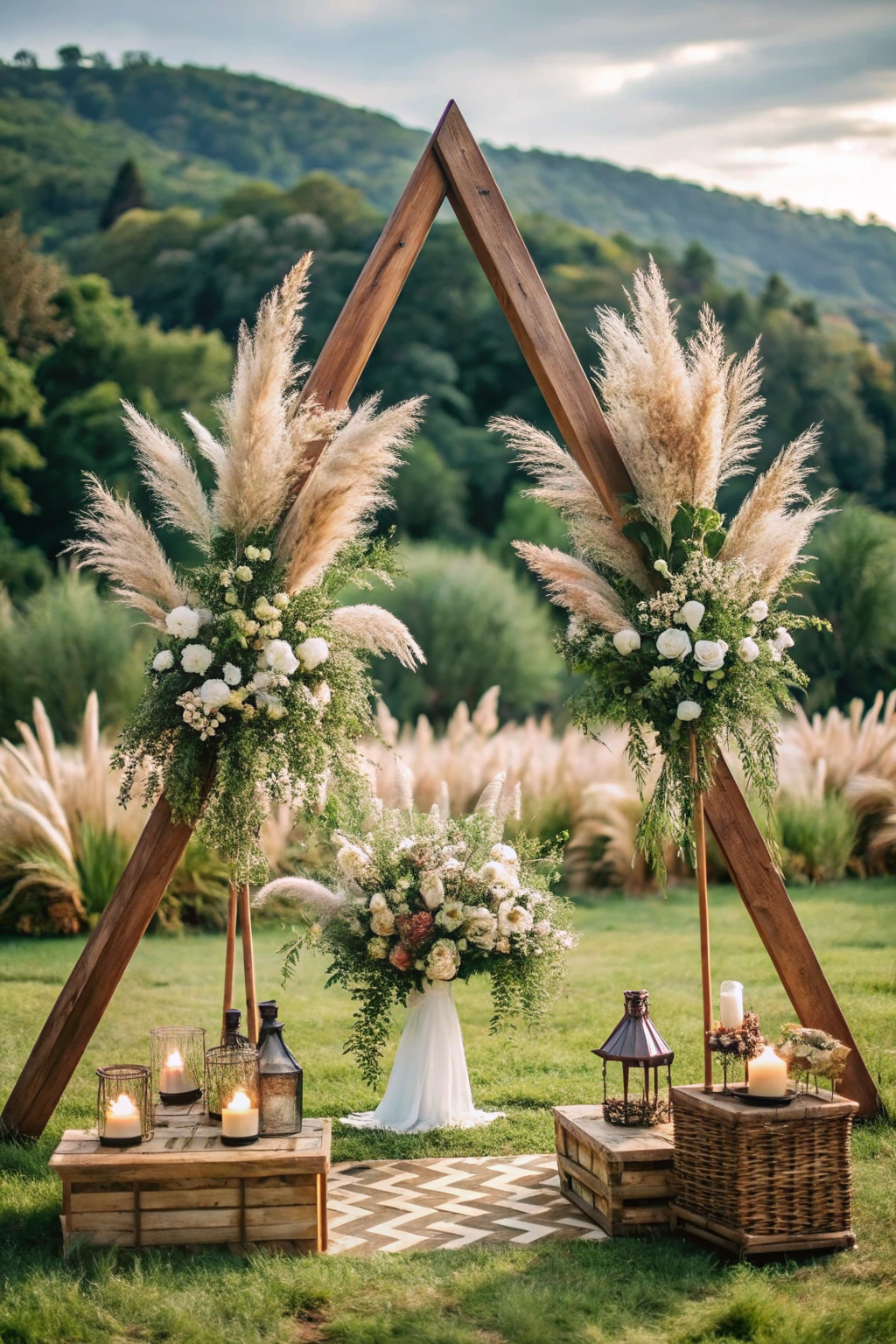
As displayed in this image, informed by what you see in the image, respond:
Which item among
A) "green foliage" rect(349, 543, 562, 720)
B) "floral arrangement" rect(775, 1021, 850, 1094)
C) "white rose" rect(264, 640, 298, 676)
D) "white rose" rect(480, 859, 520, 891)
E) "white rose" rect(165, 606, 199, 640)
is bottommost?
"floral arrangement" rect(775, 1021, 850, 1094)

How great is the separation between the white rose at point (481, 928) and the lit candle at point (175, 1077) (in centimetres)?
104

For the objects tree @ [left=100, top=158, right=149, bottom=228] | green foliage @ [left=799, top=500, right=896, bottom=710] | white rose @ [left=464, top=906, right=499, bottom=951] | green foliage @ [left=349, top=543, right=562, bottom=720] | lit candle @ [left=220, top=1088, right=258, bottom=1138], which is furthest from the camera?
tree @ [left=100, top=158, right=149, bottom=228]

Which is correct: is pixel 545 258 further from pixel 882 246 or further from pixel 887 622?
pixel 887 622

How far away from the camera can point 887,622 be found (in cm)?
1405

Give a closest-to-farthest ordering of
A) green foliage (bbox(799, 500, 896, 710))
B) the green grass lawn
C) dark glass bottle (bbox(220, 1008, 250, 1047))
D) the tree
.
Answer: the green grass lawn → dark glass bottle (bbox(220, 1008, 250, 1047)) → green foliage (bbox(799, 500, 896, 710)) → the tree

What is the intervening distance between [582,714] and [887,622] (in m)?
10.5

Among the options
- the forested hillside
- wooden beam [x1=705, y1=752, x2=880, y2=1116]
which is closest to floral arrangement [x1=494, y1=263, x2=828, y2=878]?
wooden beam [x1=705, y1=752, x2=880, y2=1116]

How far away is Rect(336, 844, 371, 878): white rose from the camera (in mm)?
4793

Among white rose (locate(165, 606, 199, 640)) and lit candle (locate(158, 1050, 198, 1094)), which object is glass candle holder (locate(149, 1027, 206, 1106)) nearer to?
lit candle (locate(158, 1050, 198, 1094))

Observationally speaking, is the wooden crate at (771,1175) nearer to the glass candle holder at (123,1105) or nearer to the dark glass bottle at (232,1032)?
the dark glass bottle at (232,1032)

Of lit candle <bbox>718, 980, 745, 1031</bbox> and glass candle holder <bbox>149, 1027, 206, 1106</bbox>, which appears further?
glass candle holder <bbox>149, 1027, 206, 1106</bbox>

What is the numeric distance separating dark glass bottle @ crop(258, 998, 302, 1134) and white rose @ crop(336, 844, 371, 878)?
1.00 meters

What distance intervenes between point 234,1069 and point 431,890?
1.10 metres

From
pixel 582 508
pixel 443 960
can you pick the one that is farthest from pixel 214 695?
pixel 582 508
